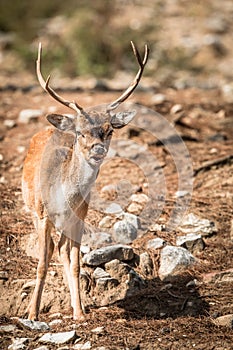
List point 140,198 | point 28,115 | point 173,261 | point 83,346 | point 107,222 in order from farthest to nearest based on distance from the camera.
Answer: point 28,115 < point 140,198 < point 107,222 < point 173,261 < point 83,346

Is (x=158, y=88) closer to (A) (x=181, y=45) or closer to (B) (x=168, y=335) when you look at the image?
(A) (x=181, y=45)

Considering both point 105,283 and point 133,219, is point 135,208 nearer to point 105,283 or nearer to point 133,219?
point 133,219

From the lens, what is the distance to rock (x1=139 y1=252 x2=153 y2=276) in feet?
21.7

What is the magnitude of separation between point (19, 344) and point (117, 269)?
152 centimetres

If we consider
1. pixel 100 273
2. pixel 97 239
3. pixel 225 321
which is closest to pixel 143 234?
pixel 97 239

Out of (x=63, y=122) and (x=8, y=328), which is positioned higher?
A: (x=63, y=122)

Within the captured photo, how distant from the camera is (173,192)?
8.16 m

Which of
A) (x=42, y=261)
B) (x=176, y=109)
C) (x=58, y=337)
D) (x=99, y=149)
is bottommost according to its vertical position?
(x=176, y=109)

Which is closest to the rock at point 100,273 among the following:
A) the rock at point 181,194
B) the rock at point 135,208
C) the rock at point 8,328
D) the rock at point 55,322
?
the rock at point 55,322

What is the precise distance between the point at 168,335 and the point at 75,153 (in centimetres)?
183

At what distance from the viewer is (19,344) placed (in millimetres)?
5141

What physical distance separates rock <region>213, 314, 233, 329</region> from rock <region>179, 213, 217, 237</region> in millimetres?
1706

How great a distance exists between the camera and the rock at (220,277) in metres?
6.32

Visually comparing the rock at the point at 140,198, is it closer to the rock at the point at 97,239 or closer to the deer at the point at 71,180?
the rock at the point at 97,239
